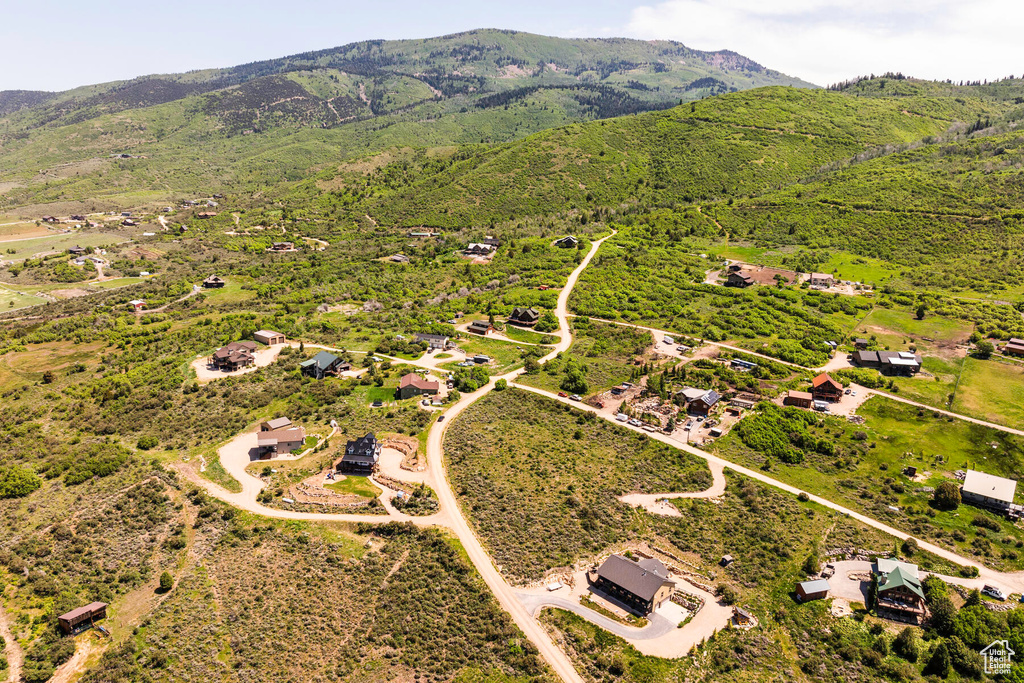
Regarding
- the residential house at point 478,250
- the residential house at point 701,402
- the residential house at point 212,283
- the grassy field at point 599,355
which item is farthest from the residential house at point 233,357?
the residential house at point 478,250

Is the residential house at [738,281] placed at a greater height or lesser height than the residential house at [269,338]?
greater

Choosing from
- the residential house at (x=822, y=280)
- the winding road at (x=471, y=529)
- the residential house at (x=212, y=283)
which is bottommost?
the winding road at (x=471, y=529)

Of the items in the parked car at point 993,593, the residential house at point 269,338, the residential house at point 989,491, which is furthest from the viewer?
the residential house at point 269,338

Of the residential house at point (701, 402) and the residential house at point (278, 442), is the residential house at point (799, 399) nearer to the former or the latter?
the residential house at point (701, 402)

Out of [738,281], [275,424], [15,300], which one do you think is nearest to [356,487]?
[275,424]

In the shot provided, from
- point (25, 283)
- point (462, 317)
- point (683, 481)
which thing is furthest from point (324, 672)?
point (25, 283)

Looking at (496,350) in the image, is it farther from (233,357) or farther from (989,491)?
(989,491)

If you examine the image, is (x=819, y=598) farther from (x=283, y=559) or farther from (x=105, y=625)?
(x=105, y=625)

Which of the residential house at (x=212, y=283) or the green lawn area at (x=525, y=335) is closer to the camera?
the green lawn area at (x=525, y=335)
